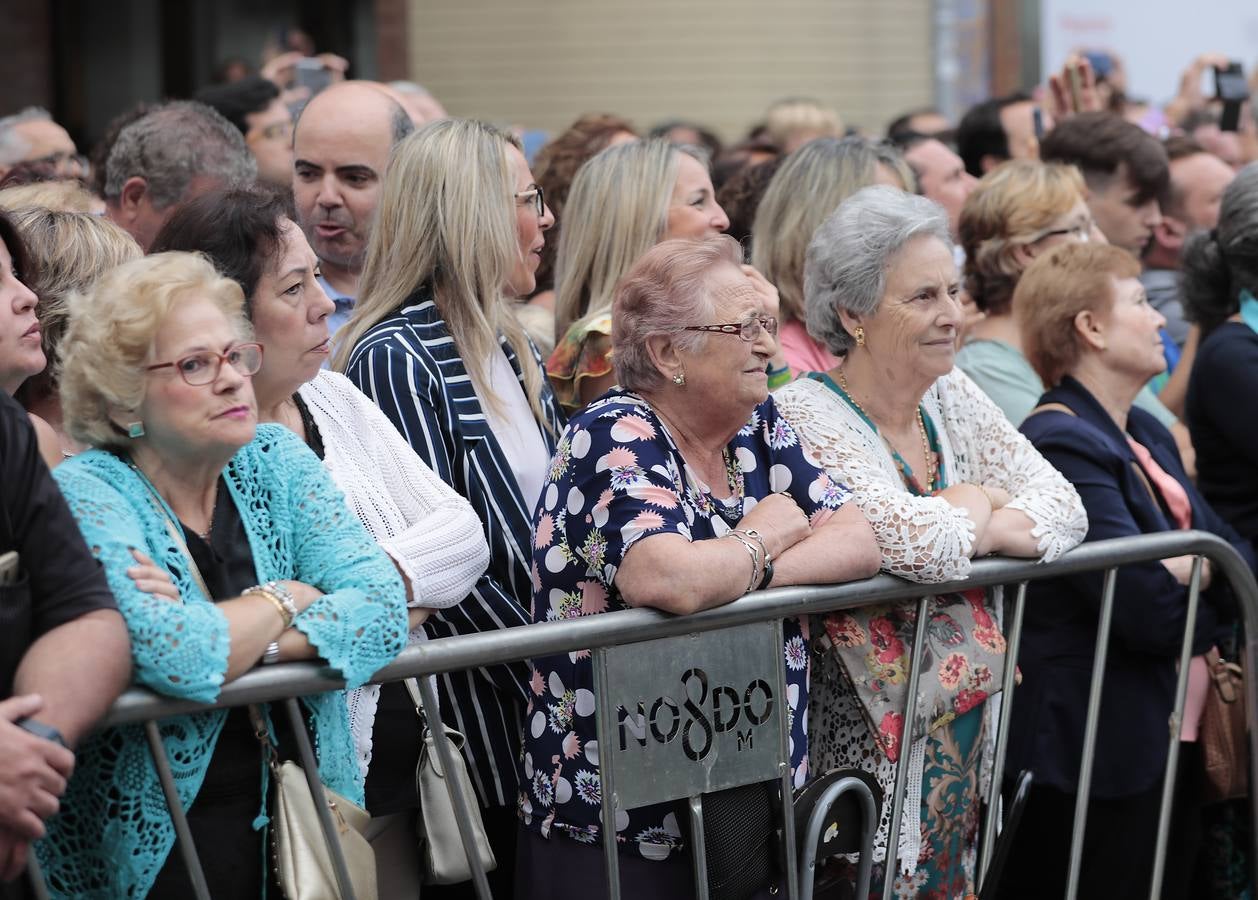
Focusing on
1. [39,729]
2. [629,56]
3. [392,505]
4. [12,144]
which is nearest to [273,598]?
[39,729]

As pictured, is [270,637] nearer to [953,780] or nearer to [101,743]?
[101,743]

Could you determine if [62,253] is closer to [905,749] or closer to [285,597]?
[285,597]

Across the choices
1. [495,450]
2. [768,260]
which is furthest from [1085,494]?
[495,450]

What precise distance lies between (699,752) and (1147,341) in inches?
79.0

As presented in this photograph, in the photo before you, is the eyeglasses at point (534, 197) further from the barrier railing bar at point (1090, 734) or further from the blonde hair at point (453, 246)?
the barrier railing bar at point (1090, 734)

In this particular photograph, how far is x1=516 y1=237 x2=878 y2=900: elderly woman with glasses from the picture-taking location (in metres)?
3.19

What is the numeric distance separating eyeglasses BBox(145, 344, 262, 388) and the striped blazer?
790mm

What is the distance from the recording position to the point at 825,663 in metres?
3.64

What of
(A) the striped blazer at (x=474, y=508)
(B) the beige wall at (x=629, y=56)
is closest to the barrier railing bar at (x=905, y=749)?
(A) the striped blazer at (x=474, y=508)

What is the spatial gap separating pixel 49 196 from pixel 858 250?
1990 millimetres

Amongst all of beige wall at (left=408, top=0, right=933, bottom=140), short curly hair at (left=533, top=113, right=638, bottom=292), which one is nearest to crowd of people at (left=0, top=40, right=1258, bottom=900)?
short curly hair at (left=533, top=113, right=638, bottom=292)

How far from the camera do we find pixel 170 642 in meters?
2.59

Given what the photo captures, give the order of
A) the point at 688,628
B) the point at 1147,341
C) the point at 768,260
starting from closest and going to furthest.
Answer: the point at 688,628
the point at 1147,341
the point at 768,260

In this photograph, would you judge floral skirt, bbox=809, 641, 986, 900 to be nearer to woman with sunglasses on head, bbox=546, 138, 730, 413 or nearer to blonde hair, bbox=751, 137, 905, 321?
woman with sunglasses on head, bbox=546, 138, 730, 413
